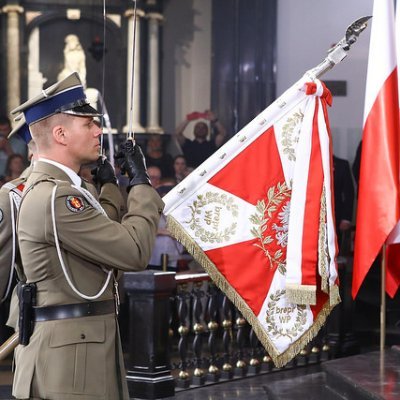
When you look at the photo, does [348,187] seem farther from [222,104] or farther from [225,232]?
[225,232]

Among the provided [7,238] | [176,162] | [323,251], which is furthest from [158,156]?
[7,238]

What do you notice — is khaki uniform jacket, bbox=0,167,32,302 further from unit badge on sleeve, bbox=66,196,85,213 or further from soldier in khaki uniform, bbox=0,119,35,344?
unit badge on sleeve, bbox=66,196,85,213

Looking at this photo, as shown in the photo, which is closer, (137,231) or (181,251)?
(137,231)

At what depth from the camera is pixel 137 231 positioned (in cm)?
256

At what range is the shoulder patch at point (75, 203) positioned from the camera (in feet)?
8.28

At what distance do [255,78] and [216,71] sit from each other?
0.50 metres

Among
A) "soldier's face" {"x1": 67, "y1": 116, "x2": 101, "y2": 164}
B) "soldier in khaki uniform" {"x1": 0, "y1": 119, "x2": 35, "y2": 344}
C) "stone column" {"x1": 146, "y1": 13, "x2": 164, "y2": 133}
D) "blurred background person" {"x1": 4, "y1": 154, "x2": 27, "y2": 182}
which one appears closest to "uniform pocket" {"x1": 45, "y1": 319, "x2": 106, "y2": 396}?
"soldier in khaki uniform" {"x1": 0, "y1": 119, "x2": 35, "y2": 344}

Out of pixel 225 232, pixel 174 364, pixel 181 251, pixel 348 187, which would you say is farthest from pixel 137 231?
pixel 348 187

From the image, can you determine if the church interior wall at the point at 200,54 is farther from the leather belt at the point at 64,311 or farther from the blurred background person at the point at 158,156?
the leather belt at the point at 64,311

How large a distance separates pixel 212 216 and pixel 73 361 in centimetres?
160

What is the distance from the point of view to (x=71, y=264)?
101 inches

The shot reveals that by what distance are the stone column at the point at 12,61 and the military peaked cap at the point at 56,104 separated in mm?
7410

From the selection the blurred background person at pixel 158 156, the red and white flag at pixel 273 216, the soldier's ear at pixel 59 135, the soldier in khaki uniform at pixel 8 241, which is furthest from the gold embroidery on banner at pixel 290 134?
the blurred background person at pixel 158 156

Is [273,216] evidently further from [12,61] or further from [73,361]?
[12,61]
